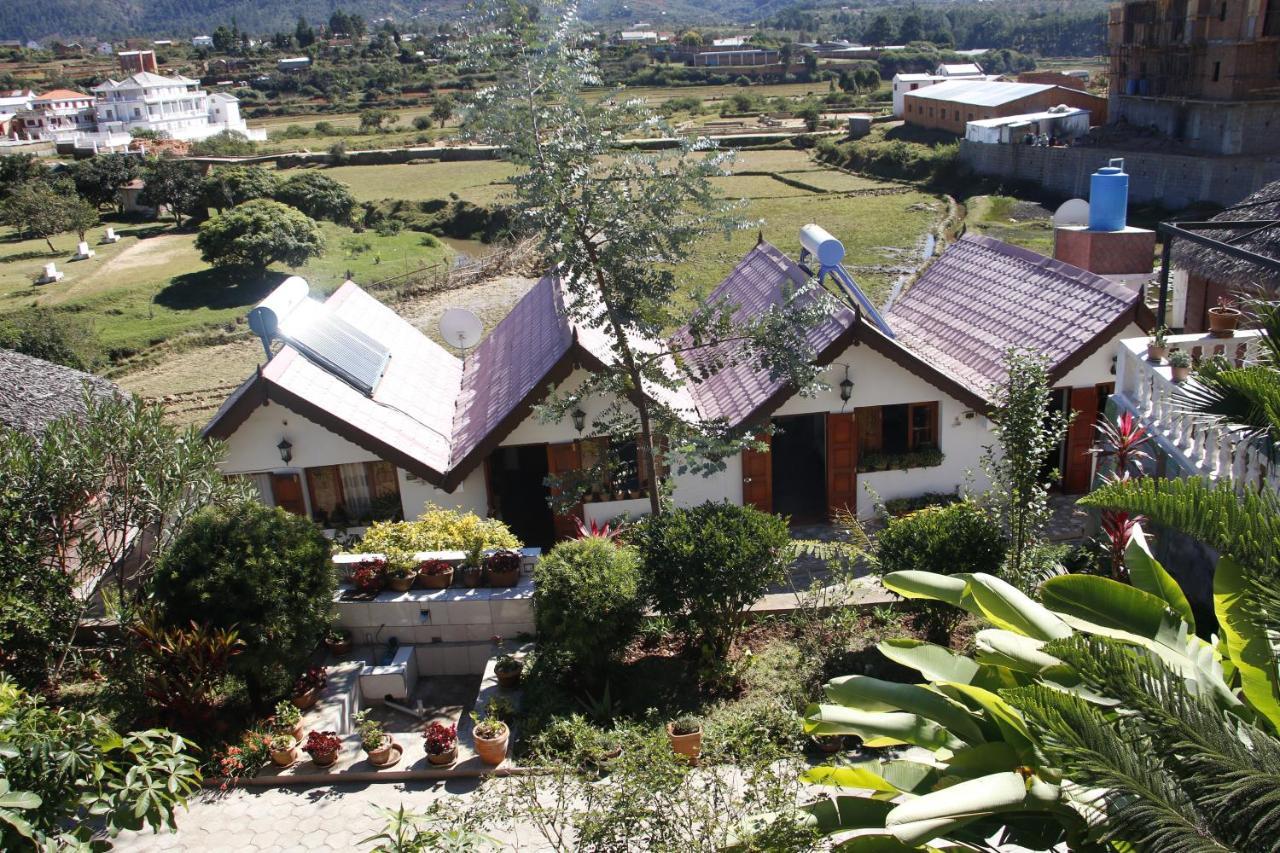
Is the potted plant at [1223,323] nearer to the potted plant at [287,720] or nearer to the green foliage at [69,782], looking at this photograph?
the potted plant at [287,720]

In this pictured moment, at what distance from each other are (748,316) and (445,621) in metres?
5.48

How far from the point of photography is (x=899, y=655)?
7.07 meters

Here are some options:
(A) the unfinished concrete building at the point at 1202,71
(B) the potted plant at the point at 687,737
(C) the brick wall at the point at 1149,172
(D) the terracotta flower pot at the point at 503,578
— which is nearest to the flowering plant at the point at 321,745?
(D) the terracotta flower pot at the point at 503,578

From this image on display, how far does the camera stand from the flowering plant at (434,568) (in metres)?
12.0

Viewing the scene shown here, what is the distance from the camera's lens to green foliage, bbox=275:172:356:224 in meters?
52.5

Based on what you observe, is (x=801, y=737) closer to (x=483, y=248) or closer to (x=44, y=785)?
(x=44, y=785)

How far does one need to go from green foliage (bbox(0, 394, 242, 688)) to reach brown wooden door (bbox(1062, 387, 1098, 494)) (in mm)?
12142

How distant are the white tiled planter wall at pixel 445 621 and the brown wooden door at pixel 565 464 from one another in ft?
10.8

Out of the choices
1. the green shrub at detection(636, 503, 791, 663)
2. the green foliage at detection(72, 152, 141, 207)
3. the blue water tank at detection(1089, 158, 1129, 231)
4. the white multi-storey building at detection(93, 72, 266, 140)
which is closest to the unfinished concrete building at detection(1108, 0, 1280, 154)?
the blue water tank at detection(1089, 158, 1129, 231)

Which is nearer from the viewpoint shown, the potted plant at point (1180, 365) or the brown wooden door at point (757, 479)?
the potted plant at point (1180, 365)

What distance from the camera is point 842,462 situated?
15711mm

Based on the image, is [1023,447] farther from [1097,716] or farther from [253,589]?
[253,589]

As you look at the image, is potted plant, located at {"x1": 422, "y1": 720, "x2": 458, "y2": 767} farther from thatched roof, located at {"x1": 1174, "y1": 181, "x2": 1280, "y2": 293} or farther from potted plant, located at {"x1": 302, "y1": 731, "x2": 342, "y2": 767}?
thatched roof, located at {"x1": 1174, "y1": 181, "x2": 1280, "y2": 293}

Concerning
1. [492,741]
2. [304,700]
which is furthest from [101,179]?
[492,741]
